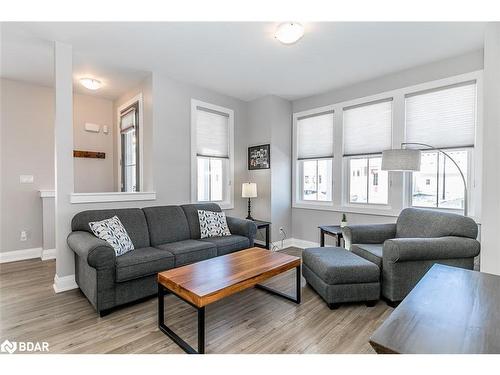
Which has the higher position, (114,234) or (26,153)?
(26,153)

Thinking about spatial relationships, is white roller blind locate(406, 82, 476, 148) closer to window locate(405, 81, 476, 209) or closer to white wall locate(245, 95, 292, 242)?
window locate(405, 81, 476, 209)

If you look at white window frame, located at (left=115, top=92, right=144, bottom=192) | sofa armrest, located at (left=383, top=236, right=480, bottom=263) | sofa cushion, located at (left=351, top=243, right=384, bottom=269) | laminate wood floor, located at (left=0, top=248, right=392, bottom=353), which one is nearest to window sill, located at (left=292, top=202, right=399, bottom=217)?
sofa cushion, located at (left=351, top=243, right=384, bottom=269)

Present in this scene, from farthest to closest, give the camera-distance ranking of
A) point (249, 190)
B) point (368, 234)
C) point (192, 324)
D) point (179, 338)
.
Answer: point (249, 190) → point (368, 234) → point (192, 324) → point (179, 338)

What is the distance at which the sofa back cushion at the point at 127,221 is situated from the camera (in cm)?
279

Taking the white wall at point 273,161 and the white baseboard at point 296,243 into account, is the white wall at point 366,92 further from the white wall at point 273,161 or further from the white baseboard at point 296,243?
the white wall at point 273,161

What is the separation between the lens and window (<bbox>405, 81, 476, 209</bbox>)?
303 centimetres

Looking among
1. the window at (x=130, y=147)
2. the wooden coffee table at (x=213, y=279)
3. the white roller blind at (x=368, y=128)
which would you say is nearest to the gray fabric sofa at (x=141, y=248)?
the wooden coffee table at (x=213, y=279)

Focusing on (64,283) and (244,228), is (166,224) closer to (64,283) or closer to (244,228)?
(244,228)

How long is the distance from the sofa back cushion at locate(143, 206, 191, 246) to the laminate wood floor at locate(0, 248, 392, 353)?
0.75m

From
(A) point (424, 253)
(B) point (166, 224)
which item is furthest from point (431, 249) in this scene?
(B) point (166, 224)

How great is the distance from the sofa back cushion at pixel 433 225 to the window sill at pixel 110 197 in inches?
130

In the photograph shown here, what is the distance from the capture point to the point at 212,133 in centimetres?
438

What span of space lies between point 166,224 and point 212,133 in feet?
6.11

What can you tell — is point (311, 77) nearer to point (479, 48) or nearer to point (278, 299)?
point (479, 48)
